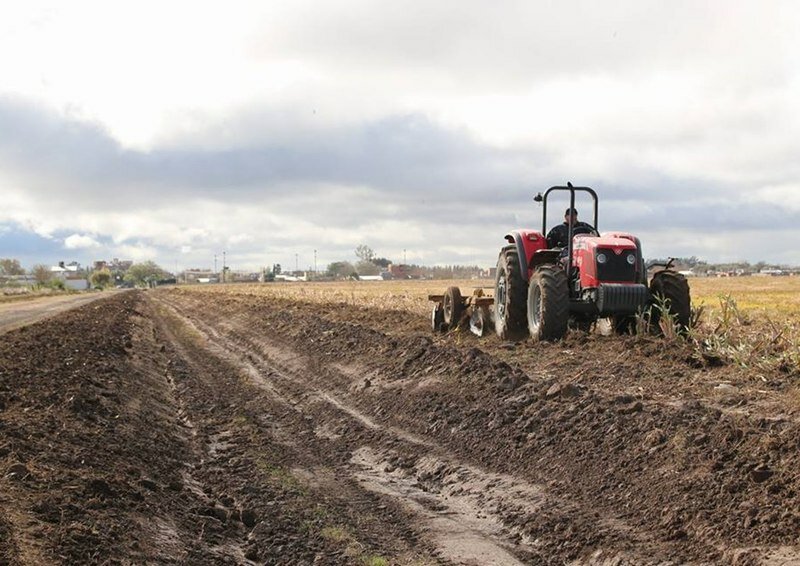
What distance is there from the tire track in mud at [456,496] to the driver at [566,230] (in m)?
5.16

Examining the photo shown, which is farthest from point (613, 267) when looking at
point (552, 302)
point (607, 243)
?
point (552, 302)

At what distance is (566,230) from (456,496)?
27.9 ft

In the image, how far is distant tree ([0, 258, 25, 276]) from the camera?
17438 cm

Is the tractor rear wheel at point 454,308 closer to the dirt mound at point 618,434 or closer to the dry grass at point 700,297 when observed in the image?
the dry grass at point 700,297

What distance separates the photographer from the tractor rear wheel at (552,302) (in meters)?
13.1

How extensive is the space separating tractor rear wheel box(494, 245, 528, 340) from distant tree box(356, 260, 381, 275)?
160 m

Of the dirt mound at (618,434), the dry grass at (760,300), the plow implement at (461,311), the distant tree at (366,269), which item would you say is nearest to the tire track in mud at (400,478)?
the dirt mound at (618,434)

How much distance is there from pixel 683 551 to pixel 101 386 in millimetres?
9584

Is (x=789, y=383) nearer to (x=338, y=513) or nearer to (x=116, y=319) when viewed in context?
(x=338, y=513)

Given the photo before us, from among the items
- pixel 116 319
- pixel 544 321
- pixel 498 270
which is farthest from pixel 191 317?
pixel 544 321

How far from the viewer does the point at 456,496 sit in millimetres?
7371

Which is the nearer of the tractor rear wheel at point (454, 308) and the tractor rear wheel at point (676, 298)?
the tractor rear wheel at point (676, 298)

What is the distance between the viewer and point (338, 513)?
676 cm

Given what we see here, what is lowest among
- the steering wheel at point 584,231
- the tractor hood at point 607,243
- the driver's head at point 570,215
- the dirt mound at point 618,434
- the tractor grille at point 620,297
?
the dirt mound at point 618,434
